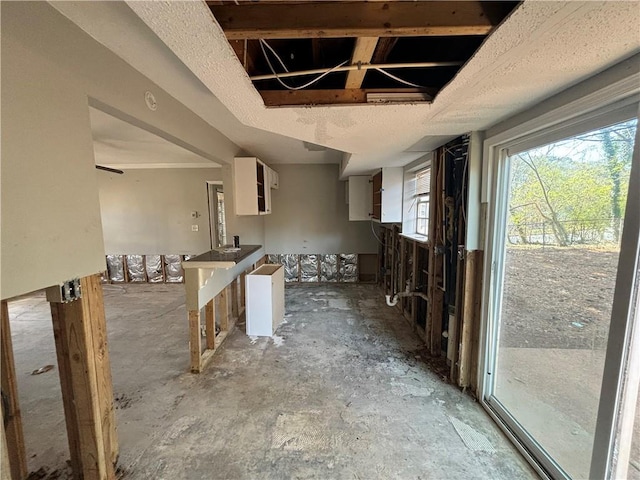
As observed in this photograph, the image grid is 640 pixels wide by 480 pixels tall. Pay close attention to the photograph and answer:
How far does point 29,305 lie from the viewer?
176 inches

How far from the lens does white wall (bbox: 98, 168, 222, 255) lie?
5.32 metres

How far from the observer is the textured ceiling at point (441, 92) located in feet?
2.67

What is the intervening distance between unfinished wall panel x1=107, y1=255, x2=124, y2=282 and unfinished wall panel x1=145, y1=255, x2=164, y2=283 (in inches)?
22.0

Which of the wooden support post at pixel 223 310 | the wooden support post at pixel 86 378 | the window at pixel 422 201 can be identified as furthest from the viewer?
the window at pixel 422 201

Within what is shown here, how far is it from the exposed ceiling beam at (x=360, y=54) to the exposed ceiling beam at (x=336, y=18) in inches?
3.1

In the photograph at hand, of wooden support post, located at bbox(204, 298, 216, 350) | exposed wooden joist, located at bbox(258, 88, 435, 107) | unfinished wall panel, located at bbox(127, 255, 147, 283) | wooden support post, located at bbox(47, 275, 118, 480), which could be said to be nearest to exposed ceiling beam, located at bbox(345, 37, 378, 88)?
exposed wooden joist, located at bbox(258, 88, 435, 107)

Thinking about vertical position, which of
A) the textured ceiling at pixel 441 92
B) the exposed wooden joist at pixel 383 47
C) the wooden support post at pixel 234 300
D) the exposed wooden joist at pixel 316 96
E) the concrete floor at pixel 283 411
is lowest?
the concrete floor at pixel 283 411

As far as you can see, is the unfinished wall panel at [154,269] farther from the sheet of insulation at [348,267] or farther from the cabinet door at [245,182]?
the sheet of insulation at [348,267]

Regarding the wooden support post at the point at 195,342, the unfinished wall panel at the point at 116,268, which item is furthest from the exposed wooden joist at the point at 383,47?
the unfinished wall panel at the point at 116,268

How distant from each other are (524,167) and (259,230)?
13.1 ft

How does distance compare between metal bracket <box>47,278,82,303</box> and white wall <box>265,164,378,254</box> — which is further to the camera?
white wall <box>265,164,378,254</box>

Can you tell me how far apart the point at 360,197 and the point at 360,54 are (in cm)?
340

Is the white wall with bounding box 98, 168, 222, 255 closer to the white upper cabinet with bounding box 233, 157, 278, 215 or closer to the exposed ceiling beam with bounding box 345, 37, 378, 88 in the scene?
the white upper cabinet with bounding box 233, 157, 278, 215

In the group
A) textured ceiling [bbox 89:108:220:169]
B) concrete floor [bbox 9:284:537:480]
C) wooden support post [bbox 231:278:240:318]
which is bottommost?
concrete floor [bbox 9:284:537:480]
